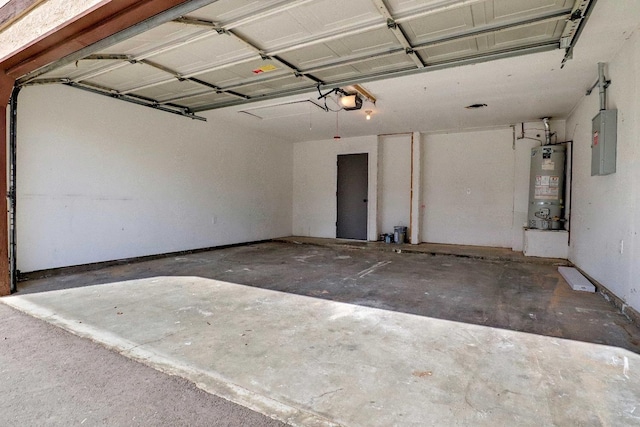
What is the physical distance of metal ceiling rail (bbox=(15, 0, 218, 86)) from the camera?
2.33m

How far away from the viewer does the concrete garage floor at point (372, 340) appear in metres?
1.79

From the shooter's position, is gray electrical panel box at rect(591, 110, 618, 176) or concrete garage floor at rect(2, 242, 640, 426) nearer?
concrete garage floor at rect(2, 242, 640, 426)

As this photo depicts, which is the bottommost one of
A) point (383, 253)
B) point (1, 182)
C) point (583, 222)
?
point (383, 253)

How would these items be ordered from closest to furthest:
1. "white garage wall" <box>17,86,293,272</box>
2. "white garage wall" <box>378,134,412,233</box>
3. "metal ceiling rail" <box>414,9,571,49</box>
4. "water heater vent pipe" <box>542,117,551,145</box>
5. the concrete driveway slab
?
the concrete driveway slab
"metal ceiling rail" <box>414,9,571,49</box>
"white garage wall" <box>17,86,293,272</box>
"water heater vent pipe" <box>542,117,551,145</box>
"white garage wall" <box>378,134,412,233</box>

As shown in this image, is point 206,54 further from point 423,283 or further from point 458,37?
point 423,283

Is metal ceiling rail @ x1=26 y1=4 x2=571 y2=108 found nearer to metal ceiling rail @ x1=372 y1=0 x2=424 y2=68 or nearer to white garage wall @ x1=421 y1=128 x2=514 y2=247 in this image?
metal ceiling rail @ x1=372 y1=0 x2=424 y2=68

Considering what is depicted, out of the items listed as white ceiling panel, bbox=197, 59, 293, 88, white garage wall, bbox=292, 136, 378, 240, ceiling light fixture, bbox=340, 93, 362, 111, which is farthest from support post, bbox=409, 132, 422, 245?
white ceiling panel, bbox=197, 59, 293, 88

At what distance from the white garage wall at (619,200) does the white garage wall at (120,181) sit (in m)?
6.61

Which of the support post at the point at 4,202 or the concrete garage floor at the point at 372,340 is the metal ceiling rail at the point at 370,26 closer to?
the concrete garage floor at the point at 372,340

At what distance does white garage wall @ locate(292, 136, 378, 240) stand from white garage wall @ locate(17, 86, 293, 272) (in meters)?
1.77

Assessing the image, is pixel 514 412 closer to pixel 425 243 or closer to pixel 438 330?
pixel 438 330

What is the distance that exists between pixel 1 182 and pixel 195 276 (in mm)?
2469

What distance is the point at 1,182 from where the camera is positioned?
12.5ft

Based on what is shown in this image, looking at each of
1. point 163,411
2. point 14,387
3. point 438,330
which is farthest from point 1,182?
point 438,330
